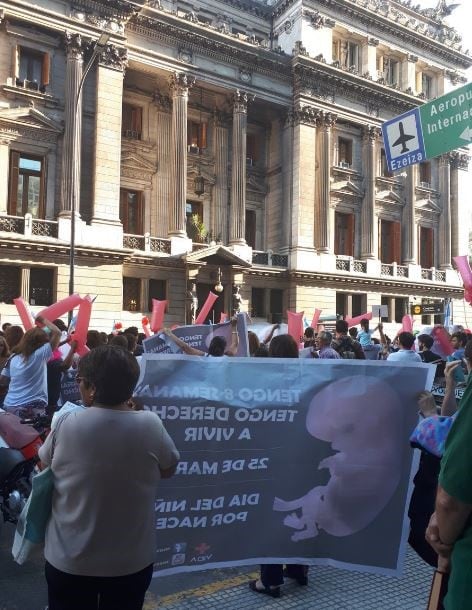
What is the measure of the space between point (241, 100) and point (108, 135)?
769 cm

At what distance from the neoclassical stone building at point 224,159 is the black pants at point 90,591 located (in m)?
18.6

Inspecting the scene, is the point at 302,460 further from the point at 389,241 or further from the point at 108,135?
the point at 389,241

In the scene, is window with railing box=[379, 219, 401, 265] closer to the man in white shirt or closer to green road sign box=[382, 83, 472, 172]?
green road sign box=[382, 83, 472, 172]

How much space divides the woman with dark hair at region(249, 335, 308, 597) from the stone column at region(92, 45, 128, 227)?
20.5m

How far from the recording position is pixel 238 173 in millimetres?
28844

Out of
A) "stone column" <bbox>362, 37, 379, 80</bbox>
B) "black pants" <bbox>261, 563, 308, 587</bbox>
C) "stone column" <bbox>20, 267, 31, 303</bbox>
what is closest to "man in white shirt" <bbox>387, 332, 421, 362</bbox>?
"black pants" <bbox>261, 563, 308, 587</bbox>

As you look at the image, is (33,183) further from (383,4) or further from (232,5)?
(383,4)

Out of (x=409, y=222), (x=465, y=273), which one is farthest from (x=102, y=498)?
(x=409, y=222)

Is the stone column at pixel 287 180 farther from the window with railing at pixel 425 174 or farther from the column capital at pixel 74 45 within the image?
the column capital at pixel 74 45

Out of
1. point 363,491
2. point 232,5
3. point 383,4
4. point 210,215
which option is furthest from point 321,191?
point 363,491

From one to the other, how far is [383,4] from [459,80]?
7615mm

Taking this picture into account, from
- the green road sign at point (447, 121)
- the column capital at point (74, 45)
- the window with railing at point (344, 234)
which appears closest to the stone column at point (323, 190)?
the window with railing at point (344, 234)

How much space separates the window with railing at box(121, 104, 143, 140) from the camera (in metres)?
27.6

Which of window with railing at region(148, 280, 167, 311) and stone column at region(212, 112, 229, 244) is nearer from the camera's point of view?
window with railing at region(148, 280, 167, 311)
